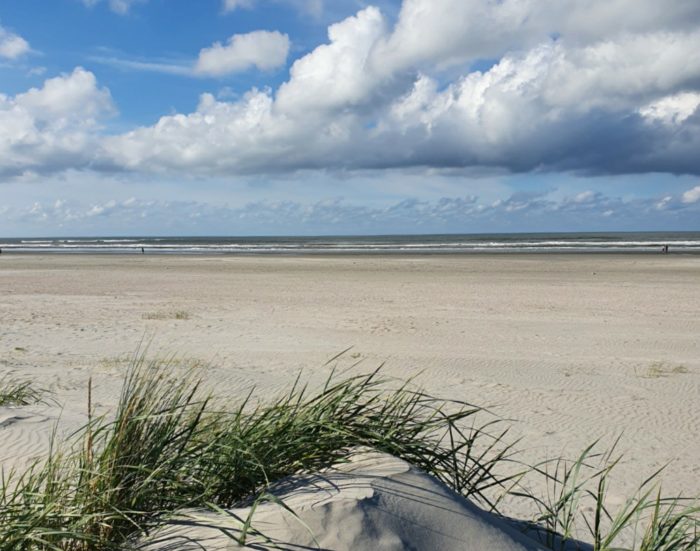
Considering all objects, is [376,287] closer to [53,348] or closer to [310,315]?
[310,315]

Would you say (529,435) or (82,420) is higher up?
(82,420)

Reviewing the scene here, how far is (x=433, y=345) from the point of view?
1089cm

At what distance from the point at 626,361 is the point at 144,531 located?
28.6 feet

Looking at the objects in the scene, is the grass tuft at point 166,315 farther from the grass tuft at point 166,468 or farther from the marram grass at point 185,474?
the grass tuft at point 166,468

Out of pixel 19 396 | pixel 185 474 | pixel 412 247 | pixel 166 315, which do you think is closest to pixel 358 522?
pixel 185 474

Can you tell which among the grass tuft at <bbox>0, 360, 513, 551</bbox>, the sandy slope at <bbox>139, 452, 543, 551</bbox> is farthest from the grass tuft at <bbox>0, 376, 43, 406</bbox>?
the sandy slope at <bbox>139, 452, 543, 551</bbox>

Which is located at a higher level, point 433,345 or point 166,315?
point 166,315

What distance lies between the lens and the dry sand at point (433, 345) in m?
6.12

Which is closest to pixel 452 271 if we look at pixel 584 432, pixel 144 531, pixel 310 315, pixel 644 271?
pixel 644 271

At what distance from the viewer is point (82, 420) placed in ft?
15.9

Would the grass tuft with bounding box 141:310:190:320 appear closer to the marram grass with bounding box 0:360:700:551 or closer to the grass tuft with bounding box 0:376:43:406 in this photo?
the grass tuft with bounding box 0:376:43:406

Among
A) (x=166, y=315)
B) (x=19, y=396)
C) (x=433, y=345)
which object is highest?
(x=19, y=396)

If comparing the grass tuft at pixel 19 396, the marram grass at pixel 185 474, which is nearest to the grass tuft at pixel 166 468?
the marram grass at pixel 185 474

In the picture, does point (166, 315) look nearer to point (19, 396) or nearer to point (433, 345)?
point (433, 345)
